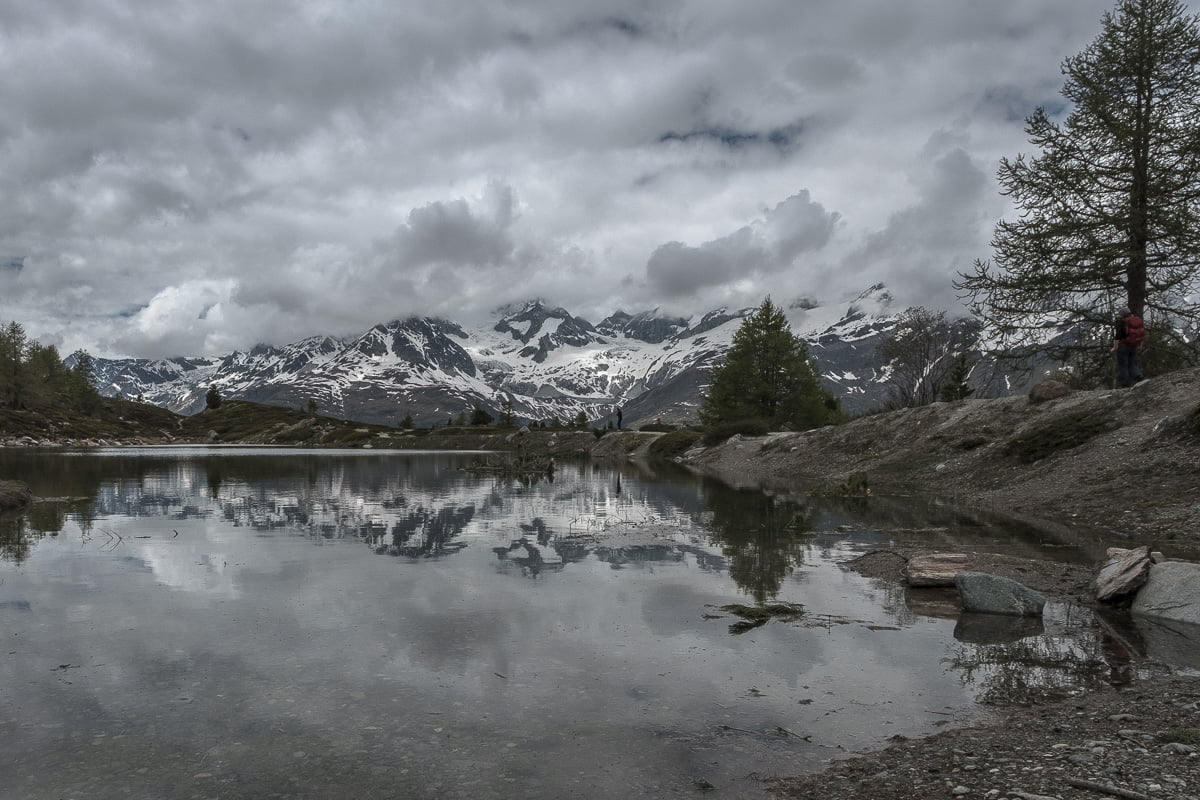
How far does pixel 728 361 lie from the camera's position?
7319 cm

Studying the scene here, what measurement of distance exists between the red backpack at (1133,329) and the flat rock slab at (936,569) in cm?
1881

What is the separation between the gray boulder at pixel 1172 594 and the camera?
10.9m

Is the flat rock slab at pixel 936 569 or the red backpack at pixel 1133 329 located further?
the red backpack at pixel 1133 329

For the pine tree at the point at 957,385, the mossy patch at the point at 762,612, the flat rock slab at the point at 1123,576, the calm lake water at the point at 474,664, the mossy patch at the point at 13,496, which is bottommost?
the mossy patch at the point at 13,496

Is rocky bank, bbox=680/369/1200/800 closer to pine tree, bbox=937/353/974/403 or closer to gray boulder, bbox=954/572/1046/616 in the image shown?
gray boulder, bbox=954/572/1046/616

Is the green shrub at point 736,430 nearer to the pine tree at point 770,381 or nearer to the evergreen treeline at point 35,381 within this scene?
the pine tree at point 770,381

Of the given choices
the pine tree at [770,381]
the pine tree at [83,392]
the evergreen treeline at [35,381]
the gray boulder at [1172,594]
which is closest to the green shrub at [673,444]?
the pine tree at [770,381]

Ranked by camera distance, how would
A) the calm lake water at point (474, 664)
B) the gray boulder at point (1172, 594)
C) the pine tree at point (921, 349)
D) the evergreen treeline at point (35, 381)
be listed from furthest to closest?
the evergreen treeline at point (35, 381) → the pine tree at point (921, 349) → the gray boulder at point (1172, 594) → the calm lake water at point (474, 664)

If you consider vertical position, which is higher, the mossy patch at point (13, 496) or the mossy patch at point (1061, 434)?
the mossy patch at point (1061, 434)

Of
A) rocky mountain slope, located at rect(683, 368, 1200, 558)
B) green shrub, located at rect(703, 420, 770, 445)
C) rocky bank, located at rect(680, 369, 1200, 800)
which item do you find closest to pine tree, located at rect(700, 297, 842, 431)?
green shrub, located at rect(703, 420, 770, 445)

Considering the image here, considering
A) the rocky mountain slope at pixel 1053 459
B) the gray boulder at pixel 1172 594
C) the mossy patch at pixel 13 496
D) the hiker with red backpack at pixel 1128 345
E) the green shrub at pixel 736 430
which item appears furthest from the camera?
the green shrub at pixel 736 430

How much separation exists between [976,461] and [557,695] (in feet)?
96.1

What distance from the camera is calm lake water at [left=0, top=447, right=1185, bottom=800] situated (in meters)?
6.36

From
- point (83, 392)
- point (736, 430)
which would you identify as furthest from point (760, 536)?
point (83, 392)
